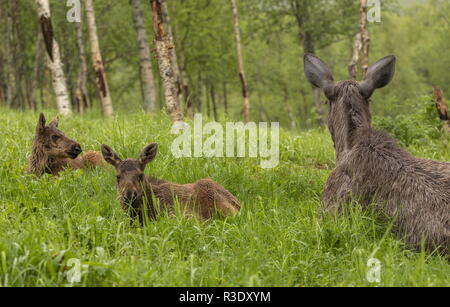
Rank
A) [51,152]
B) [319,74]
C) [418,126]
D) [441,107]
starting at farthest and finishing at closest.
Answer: [441,107] < [418,126] < [51,152] < [319,74]

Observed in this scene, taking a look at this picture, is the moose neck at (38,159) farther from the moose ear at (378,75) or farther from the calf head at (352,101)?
the moose ear at (378,75)

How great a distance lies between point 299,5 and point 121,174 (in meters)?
32.3

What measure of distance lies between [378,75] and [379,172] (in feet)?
4.64

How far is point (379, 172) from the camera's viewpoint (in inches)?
233

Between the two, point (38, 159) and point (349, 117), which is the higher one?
point (349, 117)

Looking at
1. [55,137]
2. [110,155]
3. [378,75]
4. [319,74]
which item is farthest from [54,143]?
[378,75]

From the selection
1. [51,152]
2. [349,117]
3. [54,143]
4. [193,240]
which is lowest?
[193,240]

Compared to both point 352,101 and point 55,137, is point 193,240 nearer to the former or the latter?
point 352,101

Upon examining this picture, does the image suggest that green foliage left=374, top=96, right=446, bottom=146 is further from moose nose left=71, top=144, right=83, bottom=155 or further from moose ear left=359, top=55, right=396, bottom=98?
moose nose left=71, top=144, right=83, bottom=155

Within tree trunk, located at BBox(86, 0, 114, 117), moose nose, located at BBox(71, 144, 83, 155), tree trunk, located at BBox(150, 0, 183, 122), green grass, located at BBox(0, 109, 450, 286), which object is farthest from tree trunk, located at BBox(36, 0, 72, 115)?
green grass, located at BBox(0, 109, 450, 286)

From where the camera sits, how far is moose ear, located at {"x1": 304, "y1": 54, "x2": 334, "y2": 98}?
6.86 m

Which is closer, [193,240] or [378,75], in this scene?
[193,240]
